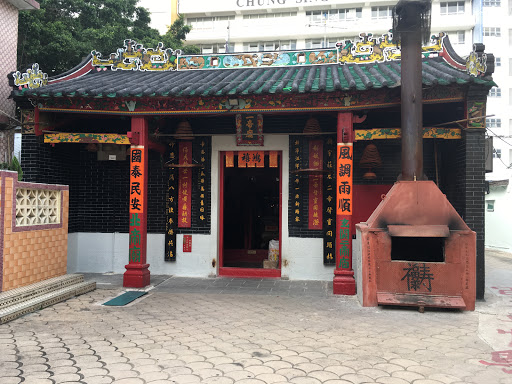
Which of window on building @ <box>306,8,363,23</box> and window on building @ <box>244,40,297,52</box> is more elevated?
window on building @ <box>306,8,363,23</box>

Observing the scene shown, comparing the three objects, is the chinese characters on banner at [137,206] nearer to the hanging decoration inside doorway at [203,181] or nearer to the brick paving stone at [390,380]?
the hanging decoration inside doorway at [203,181]

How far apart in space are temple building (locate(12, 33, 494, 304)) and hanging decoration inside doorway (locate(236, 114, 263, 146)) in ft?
0.09

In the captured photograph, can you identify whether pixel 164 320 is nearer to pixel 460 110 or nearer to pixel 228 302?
pixel 228 302

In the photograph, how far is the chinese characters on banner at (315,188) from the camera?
813 cm

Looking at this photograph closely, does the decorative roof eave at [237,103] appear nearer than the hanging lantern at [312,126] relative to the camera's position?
Yes

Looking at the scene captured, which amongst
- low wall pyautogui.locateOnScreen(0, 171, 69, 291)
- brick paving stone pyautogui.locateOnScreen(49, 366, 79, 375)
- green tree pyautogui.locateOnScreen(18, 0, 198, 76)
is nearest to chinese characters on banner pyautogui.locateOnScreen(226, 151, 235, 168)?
low wall pyautogui.locateOnScreen(0, 171, 69, 291)

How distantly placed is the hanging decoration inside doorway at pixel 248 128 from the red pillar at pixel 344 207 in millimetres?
1560

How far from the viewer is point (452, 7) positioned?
27.5 metres

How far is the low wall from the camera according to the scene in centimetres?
566

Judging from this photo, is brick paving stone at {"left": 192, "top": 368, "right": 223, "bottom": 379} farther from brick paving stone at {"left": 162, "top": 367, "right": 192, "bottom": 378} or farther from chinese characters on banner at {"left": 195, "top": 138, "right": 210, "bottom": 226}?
chinese characters on banner at {"left": 195, "top": 138, "right": 210, "bottom": 226}

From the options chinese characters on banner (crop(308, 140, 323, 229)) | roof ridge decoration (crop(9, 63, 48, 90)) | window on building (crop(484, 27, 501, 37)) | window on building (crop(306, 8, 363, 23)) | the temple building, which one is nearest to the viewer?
the temple building

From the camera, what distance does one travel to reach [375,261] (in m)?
5.89

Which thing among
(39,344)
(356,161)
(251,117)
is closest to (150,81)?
(251,117)

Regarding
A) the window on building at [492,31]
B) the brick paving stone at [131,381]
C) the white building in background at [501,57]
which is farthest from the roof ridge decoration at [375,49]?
the window on building at [492,31]
